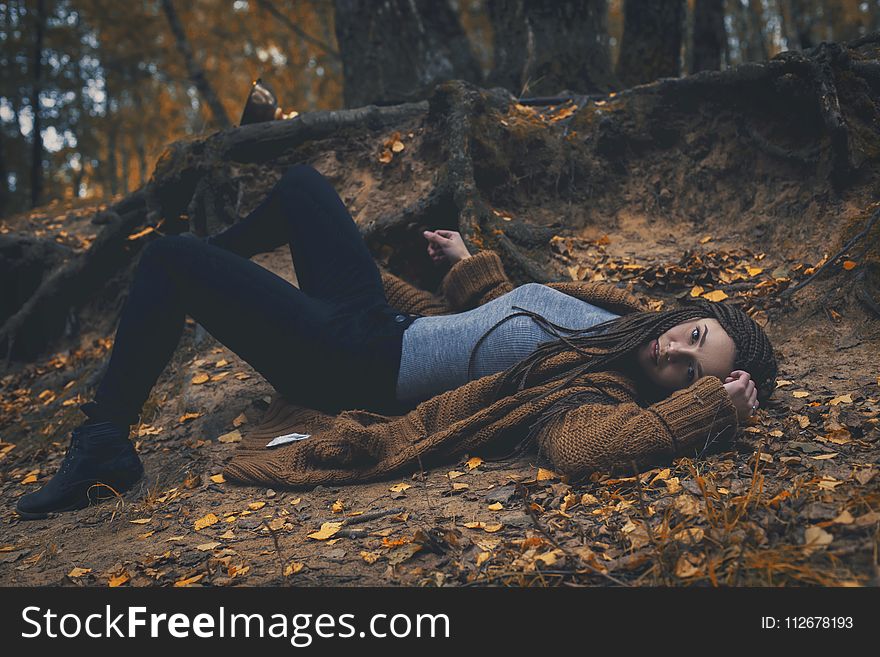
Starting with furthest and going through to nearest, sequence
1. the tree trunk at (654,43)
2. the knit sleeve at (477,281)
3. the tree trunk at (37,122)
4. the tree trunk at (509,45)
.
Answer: the tree trunk at (37,122) → the tree trunk at (654,43) → the tree trunk at (509,45) → the knit sleeve at (477,281)

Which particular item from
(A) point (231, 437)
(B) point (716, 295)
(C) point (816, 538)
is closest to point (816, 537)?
(C) point (816, 538)

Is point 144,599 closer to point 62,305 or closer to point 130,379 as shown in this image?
point 130,379

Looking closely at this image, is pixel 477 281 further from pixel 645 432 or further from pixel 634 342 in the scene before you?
pixel 645 432

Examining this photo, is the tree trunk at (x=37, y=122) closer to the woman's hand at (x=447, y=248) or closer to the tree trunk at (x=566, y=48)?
the tree trunk at (x=566, y=48)

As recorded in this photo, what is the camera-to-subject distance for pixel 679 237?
519 cm

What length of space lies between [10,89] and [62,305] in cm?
595

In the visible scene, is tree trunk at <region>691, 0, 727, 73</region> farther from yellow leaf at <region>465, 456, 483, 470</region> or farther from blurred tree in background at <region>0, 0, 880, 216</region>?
yellow leaf at <region>465, 456, 483, 470</region>

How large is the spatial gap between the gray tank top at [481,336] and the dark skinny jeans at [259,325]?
0.10m

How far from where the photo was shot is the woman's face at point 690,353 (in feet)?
10.2

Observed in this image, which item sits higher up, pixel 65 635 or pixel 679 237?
pixel 679 237

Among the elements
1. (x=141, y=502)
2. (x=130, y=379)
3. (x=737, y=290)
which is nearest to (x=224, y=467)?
(x=141, y=502)

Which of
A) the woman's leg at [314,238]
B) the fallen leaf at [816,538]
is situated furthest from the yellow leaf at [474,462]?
the fallen leaf at [816,538]

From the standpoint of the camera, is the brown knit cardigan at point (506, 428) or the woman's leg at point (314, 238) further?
the woman's leg at point (314, 238)

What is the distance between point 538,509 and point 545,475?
0.31 m
